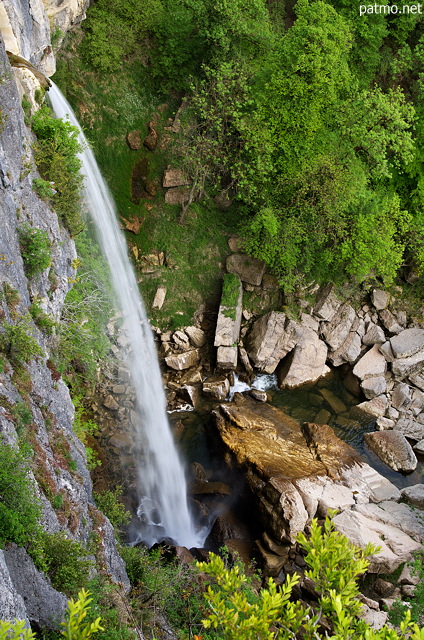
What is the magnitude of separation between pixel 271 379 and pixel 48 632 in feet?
54.4

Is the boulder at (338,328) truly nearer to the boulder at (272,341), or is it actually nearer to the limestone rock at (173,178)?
the boulder at (272,341)

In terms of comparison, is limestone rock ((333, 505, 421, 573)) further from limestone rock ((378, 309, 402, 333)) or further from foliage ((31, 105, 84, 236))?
foliage ((31, 105, 84, 236))

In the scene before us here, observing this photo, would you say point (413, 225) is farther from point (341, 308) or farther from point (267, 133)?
point (267, 133)

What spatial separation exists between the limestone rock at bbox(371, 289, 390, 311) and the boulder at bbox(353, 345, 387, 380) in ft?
8.98

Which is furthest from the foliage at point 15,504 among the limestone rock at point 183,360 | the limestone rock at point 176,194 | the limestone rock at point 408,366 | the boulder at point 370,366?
the limestone rock at point 408,366

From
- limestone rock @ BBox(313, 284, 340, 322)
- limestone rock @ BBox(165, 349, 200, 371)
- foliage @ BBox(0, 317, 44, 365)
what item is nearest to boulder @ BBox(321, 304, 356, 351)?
limestone rock @ BBox(313, 284, 340, 322)

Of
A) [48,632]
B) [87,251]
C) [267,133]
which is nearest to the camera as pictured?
[48,632]

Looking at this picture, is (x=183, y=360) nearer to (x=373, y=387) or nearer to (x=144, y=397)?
(x=144, y=397)

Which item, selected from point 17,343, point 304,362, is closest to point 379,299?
point 304,362

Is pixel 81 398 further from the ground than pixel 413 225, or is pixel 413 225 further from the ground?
pixel 413 225

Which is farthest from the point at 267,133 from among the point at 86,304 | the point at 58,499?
the point at 58,499

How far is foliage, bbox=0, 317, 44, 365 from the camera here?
1055 cm

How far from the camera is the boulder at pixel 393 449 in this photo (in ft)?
64.2

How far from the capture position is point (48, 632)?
7691mm
